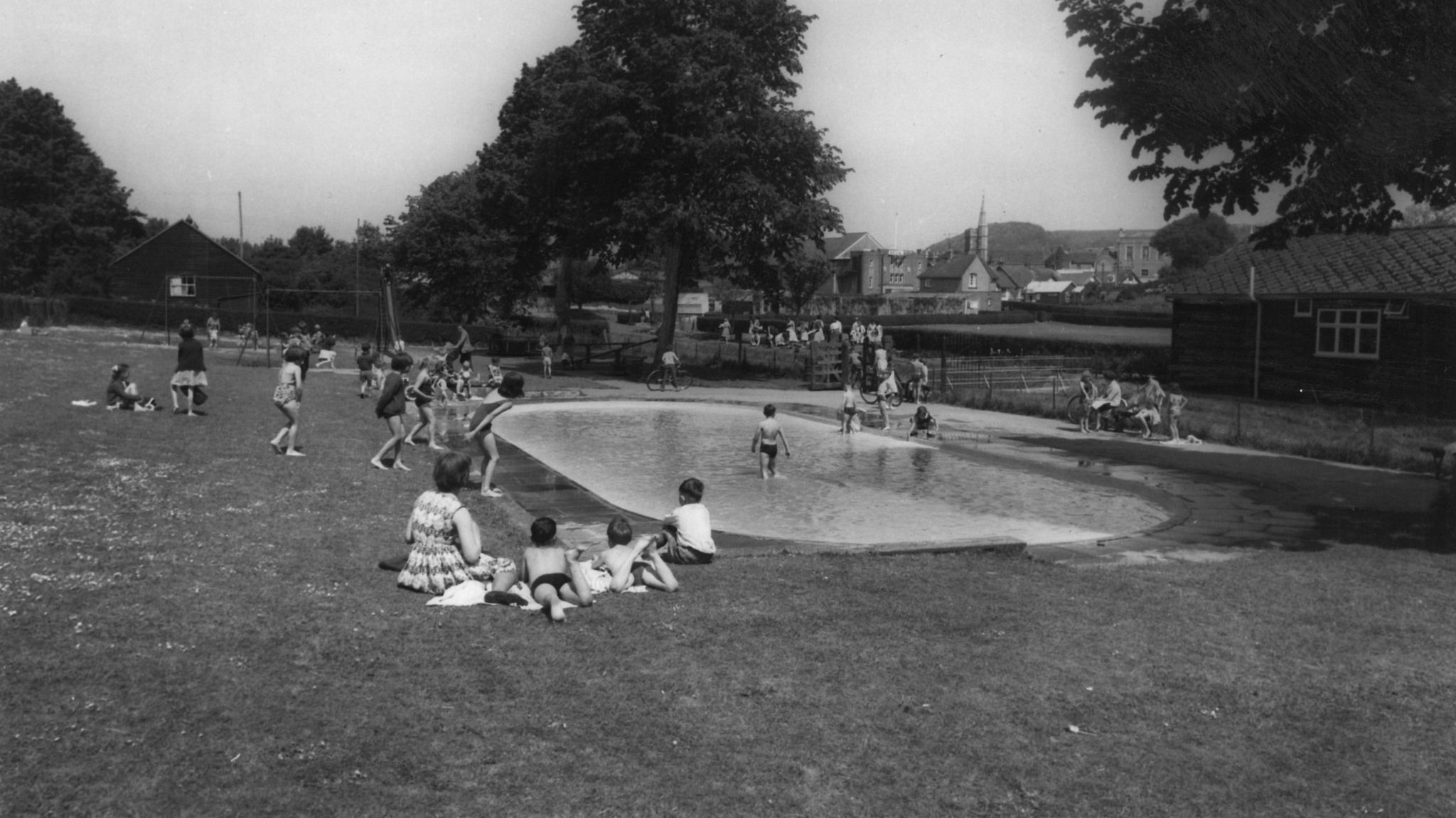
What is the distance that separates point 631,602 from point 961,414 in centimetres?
2251

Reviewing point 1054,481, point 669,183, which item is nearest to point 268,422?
point 1054,481

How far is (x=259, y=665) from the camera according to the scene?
24.1 feet

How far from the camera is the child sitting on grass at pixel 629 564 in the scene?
32.2ft

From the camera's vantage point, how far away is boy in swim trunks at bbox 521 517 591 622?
911cm

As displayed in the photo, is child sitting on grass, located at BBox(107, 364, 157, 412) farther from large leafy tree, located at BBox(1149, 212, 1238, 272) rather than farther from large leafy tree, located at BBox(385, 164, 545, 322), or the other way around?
large leafy tree, located at BBox(1149, 212, 1238, 272)

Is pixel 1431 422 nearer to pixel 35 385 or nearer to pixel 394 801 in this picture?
pixel 394 801

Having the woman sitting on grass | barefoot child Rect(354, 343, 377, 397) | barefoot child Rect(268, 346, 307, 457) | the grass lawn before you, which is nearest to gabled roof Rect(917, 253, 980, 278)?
barefoot child Rect(354, 343, 377, 397)

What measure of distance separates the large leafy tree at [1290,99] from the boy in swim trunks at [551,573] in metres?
10.4

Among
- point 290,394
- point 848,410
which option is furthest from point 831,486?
point 290,394

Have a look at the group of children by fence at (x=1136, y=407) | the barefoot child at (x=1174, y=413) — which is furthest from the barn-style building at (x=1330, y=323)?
the barefoot child at (x=1174, y=413)

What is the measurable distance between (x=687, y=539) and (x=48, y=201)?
314ft

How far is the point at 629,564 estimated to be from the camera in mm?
9883

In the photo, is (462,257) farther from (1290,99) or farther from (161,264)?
(1290,99)

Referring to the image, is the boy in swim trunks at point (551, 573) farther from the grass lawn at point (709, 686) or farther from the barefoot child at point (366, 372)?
the barefoot child at point (366, 372)
